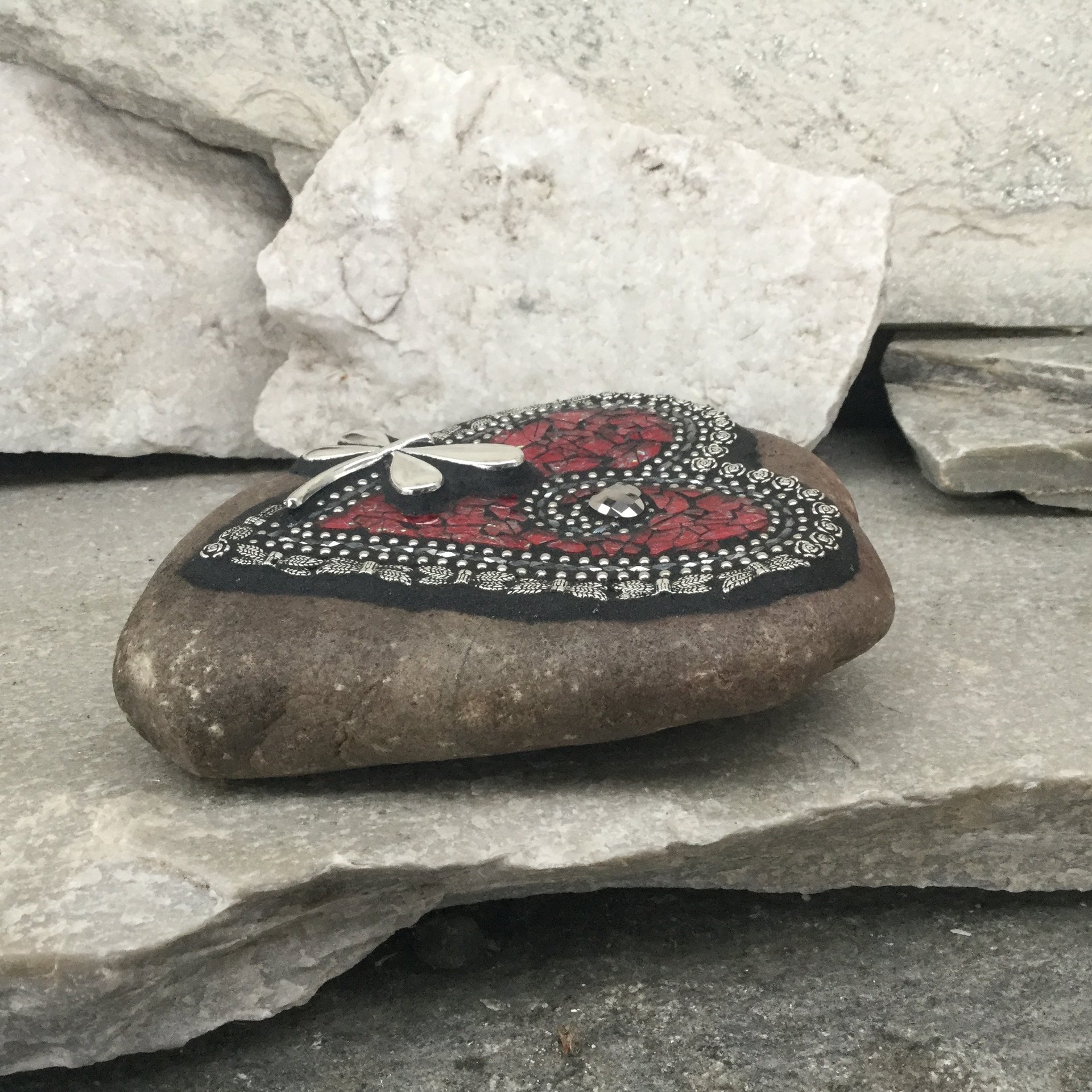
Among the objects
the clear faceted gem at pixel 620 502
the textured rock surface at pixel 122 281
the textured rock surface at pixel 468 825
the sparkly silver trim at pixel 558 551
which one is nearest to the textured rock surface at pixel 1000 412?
the textured rock surface at pixel 468 825

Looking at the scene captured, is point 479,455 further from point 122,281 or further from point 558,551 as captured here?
point 122,281

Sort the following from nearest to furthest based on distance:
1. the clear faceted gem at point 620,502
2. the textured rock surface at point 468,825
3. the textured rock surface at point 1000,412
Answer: the textured rock surface at point 468,825 < the clear faceted gem at point 620,502 < the textured rock surface at point 1000,412

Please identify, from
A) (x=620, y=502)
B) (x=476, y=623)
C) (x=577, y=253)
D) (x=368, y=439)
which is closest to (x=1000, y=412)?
(x=577, y=253)

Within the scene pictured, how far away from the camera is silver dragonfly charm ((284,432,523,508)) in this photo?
1.72m

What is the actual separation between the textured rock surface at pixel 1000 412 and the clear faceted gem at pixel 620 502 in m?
0.88

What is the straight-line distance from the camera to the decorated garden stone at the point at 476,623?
148 cm

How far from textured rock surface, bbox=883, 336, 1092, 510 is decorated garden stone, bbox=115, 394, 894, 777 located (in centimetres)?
78

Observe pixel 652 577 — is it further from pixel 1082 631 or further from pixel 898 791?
pixel 1082 631

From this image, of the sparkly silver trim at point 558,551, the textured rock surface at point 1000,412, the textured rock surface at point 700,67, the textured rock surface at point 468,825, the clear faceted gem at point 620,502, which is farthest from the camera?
the textured rock surface at point 700,67

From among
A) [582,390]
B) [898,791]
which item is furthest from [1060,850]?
[582,390]

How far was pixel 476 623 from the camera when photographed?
1513mm

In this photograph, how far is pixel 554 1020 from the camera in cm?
153

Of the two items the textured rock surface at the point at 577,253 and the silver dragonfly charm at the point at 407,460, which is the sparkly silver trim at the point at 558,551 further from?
the textured rock surface at the point at 577,253

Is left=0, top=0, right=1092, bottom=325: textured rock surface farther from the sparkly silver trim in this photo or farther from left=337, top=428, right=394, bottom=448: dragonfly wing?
the sparkly silver trim
